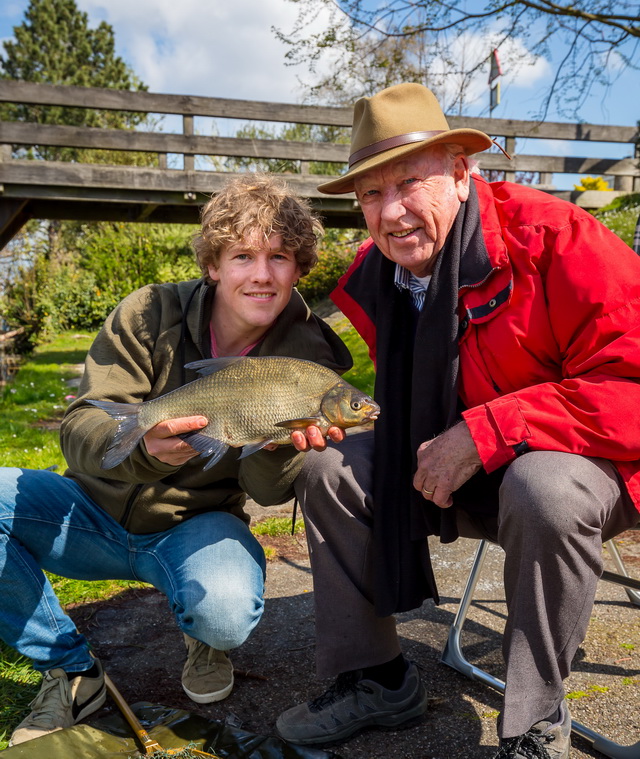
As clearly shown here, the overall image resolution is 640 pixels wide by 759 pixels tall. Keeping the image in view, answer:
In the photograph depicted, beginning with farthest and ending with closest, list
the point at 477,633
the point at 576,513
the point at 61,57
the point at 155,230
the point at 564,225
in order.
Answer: the point at 61,57, the point at 155,230, the point at 477,633, the point at 564,225, the point at 576,513

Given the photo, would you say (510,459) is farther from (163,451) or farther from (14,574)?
(14,574)

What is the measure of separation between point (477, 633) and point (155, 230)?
66.3ft

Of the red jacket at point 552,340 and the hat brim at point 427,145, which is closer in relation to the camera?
the red jacket at point 552,340

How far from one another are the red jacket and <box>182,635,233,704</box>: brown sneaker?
1.48m

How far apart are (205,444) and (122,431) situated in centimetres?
30

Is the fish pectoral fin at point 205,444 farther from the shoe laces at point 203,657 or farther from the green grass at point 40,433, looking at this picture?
the green grass at point 40,433

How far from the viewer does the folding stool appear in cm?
237

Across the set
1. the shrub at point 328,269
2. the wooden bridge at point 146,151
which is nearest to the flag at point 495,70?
the wooden bridge at point 146,151

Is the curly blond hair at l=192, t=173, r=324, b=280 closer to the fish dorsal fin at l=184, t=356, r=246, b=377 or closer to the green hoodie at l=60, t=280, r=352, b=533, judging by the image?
the green hoodie at l=60, t=280, r=352, b=533

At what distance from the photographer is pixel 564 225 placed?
8.16ft

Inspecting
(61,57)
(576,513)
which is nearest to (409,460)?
(576,513)

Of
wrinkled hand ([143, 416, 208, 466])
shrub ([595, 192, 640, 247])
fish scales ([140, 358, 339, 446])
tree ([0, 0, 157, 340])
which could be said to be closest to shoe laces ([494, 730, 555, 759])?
fish scales ([140, 358, 339, 446])

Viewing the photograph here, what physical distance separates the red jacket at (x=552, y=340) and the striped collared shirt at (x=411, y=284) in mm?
290

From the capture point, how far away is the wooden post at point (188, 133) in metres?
11.3
